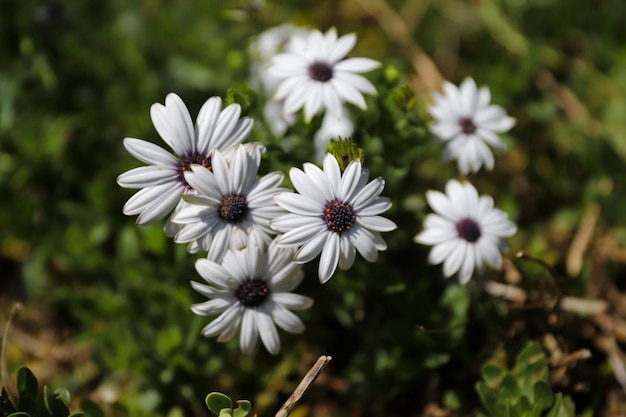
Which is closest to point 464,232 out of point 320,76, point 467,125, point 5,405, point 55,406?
point 467,125

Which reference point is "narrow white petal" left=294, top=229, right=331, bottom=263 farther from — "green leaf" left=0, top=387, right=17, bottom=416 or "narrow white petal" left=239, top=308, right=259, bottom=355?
"green leaf" left=0, top=387, right=17, bottom=416

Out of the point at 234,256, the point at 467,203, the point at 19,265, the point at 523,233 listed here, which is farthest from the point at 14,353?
the point at 523,233

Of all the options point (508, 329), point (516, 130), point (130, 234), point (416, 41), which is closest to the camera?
point (508, 329)

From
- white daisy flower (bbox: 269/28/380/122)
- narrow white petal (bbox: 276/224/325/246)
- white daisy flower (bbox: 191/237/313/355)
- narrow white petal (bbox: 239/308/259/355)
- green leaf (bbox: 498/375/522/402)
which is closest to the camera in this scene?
narrow white petal (bbox: 276/224/325/246)

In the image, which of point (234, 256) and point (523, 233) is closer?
point (234, 256)

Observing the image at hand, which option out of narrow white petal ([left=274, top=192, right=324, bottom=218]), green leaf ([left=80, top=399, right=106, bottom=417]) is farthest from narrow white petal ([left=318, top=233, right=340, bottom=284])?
green leaf ([left=80, top=399, right=106, bottom=417])

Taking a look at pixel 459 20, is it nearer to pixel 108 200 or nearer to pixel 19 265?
pixel 108 200
